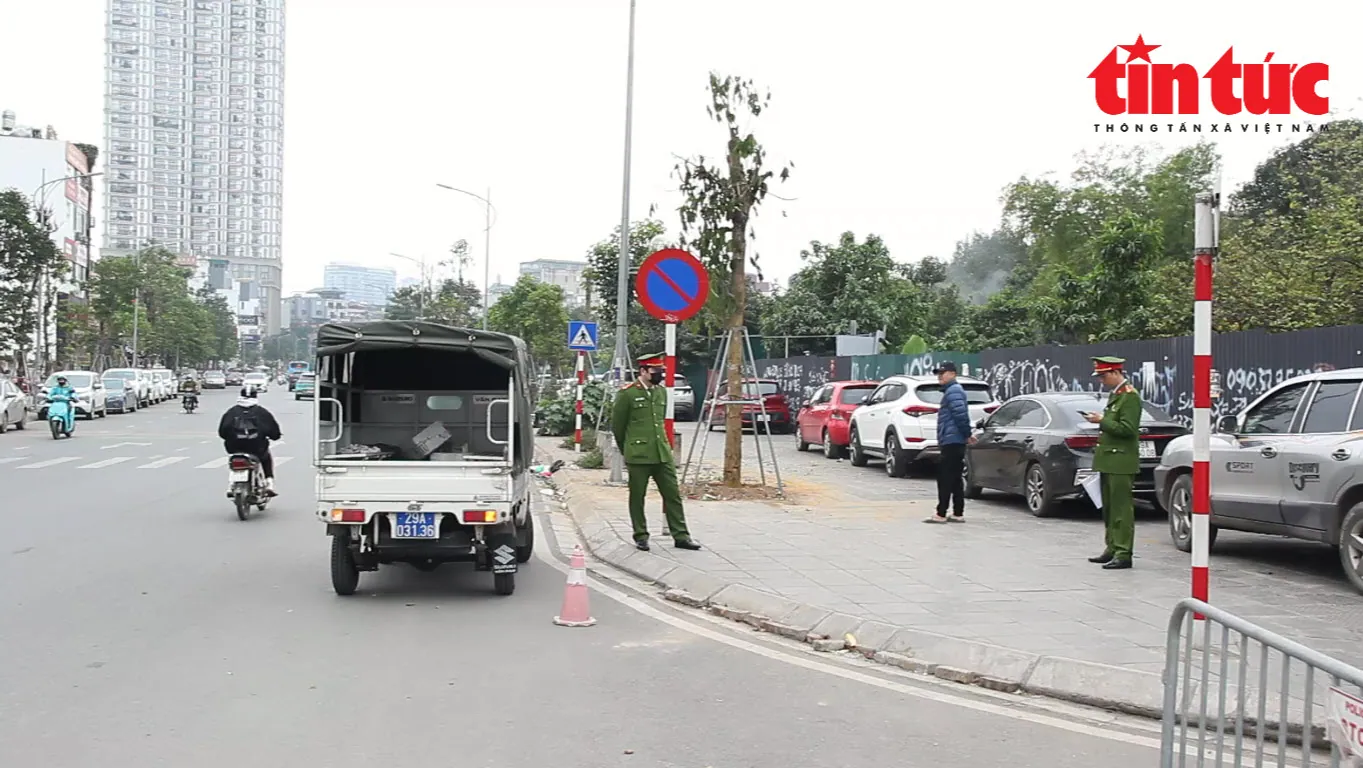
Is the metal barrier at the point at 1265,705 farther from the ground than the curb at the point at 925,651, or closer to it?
farther from the ground

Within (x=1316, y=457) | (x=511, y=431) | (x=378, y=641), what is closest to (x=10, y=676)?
(x=378, y=641)

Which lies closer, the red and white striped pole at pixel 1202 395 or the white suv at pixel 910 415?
the red and white striped pole at pixel 1202 395

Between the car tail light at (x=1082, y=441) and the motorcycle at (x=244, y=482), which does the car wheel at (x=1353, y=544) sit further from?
the motorcycle at (x=244, y=482)

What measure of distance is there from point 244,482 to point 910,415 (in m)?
9.83

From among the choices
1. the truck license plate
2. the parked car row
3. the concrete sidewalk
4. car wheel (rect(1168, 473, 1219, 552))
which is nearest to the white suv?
the parked car row

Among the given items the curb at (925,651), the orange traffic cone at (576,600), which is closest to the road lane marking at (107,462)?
the curb at (925,651)

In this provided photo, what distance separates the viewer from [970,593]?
341 inches

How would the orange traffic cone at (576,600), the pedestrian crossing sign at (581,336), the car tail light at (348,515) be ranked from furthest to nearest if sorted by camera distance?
1. the pedestrian crossing sign at (581,336)
2. the car tail light at (348,515)
3. the orange traffic cone at (576,600)

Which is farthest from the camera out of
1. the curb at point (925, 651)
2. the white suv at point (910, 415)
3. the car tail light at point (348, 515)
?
the white suv at point (910, 415)

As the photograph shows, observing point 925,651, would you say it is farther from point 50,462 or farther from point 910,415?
point 50,462

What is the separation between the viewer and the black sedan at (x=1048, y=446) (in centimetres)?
1286

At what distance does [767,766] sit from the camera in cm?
504

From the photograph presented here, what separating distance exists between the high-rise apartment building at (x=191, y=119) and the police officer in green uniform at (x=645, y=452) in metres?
144

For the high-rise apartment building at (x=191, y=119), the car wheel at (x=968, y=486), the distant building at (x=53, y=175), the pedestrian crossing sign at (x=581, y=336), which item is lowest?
the car wheel at (x=968, y=486)
